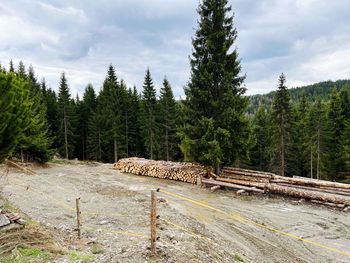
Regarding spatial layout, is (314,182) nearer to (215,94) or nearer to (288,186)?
(288,186)

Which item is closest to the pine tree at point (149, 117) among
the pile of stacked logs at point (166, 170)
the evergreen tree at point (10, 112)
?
the pile of stacked logs at point (166, 170)

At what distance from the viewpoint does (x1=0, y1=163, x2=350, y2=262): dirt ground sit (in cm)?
573

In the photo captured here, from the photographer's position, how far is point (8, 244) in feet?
16.2

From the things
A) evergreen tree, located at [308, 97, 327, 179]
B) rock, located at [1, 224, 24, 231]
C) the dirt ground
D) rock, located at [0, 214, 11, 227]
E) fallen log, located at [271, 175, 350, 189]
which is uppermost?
evergreen tree, located at [308, 97, 327, 179]

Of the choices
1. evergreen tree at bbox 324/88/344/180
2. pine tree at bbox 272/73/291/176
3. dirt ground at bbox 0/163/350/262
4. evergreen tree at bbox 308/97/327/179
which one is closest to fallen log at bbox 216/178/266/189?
dirt ground at bbox 0/163/350/262

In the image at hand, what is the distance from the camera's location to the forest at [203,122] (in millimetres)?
12672

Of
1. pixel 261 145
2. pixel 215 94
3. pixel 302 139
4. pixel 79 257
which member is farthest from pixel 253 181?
pixel 261 145

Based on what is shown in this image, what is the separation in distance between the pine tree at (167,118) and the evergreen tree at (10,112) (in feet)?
80.0

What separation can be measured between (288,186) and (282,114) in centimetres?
1380

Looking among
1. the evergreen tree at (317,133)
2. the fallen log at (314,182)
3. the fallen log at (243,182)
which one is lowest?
the fallen log at (243,182)

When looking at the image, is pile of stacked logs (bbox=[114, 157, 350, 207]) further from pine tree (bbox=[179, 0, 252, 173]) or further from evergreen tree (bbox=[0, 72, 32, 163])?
evergreen tree (bbox=[0, 72, 32, 163])

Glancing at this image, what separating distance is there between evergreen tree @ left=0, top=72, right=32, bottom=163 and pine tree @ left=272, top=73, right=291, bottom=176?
963 inches

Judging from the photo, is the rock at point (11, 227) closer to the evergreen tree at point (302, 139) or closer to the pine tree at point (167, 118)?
the pine tree at point (167, 118)

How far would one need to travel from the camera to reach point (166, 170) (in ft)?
50.8
